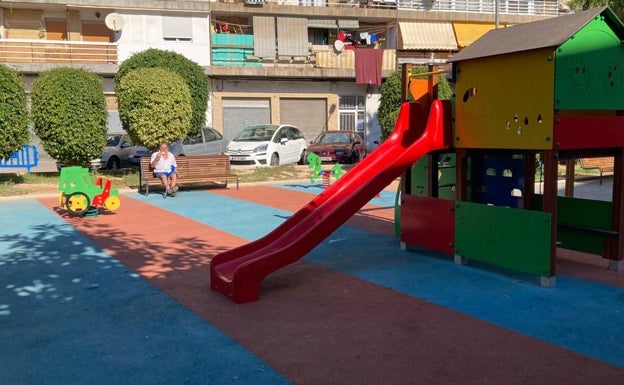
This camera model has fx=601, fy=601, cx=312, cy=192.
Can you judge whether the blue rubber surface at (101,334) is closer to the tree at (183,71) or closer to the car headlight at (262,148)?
the tree at (183,71)

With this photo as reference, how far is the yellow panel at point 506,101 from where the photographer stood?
229 inches

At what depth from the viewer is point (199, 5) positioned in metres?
30.1

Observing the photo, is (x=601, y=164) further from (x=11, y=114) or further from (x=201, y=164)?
(x=11, y=114)

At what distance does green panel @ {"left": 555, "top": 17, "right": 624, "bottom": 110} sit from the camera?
227 inches

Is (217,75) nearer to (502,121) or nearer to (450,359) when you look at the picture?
(502,121)

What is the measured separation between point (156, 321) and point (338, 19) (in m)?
30.2

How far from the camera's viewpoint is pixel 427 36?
33.7m

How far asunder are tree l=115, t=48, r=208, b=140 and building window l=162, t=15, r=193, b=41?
842 cm

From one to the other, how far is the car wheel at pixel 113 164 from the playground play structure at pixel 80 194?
11.1 m

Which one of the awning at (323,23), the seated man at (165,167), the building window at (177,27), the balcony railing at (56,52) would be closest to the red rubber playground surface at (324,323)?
the seated man at (165,167)

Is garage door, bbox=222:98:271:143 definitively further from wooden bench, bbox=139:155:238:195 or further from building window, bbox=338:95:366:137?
wooden bench, bbox=139:155:238:195

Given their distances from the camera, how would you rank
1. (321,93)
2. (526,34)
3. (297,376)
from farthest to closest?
(321,93)
(526,34)
(297,376)

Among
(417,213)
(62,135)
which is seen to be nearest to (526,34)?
(417,213)

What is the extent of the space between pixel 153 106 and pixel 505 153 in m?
12.1
